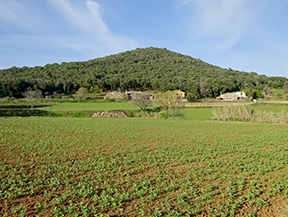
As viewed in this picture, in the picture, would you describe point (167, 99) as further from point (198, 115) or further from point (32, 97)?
point (32, 97)

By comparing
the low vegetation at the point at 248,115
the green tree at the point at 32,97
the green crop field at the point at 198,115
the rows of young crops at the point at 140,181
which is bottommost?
the green crop field at the point at 198,115

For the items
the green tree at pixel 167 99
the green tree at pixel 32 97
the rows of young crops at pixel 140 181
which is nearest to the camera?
Answer: the rows of young crops at pixel 140 181

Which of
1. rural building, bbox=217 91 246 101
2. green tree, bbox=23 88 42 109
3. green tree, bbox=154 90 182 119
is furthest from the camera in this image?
rural building, bbox=217 91 246 101

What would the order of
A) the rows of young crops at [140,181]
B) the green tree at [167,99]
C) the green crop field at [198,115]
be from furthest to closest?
the green crop field at [198,115]
the green tree at [167,99]
the rows of young crops at [140,181]

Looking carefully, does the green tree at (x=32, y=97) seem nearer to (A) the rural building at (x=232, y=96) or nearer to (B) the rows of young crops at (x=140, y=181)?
(B) the rows of young crops at (x=140, y=181)

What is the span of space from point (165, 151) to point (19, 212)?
9.52 m

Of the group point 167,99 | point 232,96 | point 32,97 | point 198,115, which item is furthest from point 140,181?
point 232,96

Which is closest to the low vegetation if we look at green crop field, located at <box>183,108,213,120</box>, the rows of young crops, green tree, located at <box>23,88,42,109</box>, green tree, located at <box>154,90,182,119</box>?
green crop field, located at <box>183,108,213,120</box>

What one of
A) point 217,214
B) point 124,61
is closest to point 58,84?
point 124,61

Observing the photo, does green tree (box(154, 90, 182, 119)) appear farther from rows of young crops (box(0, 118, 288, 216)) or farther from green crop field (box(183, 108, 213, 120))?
rows of young crops (box(0, 118, 288, 216))

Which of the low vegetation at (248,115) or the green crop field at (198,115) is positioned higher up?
the low vegetation at (248,115)

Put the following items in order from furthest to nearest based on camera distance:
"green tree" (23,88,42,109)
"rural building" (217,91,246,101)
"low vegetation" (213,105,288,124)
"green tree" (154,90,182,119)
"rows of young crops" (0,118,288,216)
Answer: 1. "rural building" (217,91,246,101)
2. "green tree" (23,88,42,109)
3. "green tree" (154,90,182,119)
4. "low vegetation" (213,105,288,124)
5. "rows of young crops" (0,118,288,216)

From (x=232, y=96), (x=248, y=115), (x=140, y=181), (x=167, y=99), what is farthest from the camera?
(x=232, y=96)

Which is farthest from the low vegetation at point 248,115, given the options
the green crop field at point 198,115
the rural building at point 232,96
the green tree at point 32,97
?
the rural building at point 232,96
